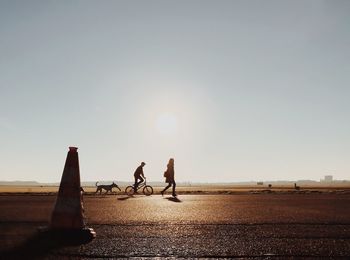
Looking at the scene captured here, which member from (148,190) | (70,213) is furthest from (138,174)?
(70,213)

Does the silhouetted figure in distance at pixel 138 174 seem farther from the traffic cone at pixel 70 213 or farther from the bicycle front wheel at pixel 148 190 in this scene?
the traffic cone at pixel 70 213

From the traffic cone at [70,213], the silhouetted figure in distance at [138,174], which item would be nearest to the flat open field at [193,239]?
the traffic cone at [70,213]

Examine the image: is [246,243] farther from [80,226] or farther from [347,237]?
[80,226]

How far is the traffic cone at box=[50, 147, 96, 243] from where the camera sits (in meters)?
7.88

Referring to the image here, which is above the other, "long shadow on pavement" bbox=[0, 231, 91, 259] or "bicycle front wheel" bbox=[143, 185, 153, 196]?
"bicycle front wheel" bbox=[143, 185, 153, 196]

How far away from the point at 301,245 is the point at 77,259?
3.25 m

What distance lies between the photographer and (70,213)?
7.98 m

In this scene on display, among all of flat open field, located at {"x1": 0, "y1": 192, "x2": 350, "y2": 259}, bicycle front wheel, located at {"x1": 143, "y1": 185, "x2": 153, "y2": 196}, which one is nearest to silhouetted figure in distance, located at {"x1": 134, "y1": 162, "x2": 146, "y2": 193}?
bicycle front wheel, located at {"x1": 143, "y1": 185, "x2": 153, "y2": 196}

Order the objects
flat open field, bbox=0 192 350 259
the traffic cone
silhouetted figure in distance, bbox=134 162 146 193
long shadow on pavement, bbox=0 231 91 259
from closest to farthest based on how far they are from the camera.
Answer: long shadow on pavement, bbox=0 231 91 259 < flat open field, bbox=0 192 350 259 < the traffic cone < silhouetted figure in distance, bbox=134 162 146 193

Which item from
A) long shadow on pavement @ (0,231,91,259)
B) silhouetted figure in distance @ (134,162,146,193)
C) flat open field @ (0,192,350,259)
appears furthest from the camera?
silhouetted figure in distance @ (134,162,146,193)

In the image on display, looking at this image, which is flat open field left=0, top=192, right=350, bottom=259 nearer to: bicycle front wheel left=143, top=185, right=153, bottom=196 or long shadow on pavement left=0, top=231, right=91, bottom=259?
long shadow on pavement left=0, top=231, right=91, bottom=259

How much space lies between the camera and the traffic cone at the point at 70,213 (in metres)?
7.88

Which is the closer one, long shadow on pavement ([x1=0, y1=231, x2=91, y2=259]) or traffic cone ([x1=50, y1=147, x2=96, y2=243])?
long shadow on pavement ([x1=0, y1=231, x2=91, y2=259])

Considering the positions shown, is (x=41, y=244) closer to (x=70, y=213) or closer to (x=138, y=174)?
(x=70, y=213)
